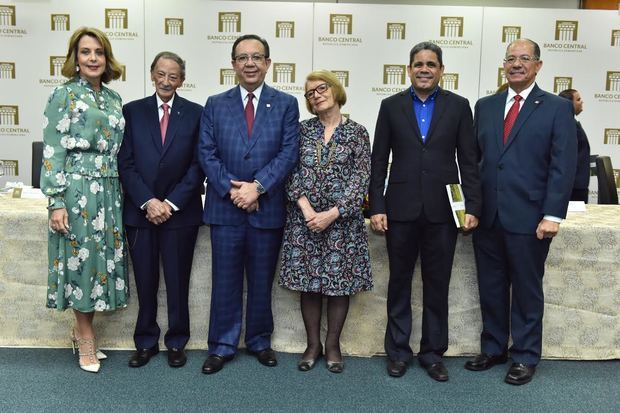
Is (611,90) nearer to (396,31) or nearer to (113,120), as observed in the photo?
(396,31)

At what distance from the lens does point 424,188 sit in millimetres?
2422

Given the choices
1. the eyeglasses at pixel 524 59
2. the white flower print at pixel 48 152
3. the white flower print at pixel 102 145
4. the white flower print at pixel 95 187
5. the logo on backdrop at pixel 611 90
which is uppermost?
the logo on backdrop at pixel 611 90

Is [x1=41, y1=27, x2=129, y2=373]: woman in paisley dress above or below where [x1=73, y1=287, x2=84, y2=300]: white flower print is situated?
above

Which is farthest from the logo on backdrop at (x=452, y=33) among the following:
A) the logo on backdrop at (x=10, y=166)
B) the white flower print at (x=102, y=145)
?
the logo on backdrop at (x=10, y=166)

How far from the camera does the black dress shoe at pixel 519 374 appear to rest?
250 cm

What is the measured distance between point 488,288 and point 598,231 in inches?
24.9

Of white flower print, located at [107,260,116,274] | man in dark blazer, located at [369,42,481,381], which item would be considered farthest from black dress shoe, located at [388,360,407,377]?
white flower print, located at [107,260,116,274]

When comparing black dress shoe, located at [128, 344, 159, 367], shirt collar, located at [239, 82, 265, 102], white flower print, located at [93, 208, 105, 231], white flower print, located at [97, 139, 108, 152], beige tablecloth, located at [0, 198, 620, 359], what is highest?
shirt collar, located at [239, 82, 265, 102]

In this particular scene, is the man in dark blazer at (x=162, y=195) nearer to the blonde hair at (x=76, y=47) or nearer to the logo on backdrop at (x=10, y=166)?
the blonde hair at (x=76, y=47)

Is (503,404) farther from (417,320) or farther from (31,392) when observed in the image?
(31,392)

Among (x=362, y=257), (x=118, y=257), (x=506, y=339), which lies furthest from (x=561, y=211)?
(x=118, y=257)

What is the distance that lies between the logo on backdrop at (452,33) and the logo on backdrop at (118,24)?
314cm

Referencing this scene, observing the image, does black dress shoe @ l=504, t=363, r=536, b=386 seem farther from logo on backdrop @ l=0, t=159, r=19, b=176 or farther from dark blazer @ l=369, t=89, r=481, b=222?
logo on backdrop @ l=0, t=159, r=19, b=176

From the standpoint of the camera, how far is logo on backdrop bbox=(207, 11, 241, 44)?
5539mm
